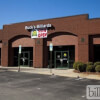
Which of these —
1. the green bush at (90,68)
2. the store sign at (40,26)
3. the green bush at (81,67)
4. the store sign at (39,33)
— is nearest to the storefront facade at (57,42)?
the store sign at (40,26)

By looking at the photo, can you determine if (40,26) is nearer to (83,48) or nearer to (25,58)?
(25,58)

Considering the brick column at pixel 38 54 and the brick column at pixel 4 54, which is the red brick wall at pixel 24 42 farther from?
the brick column at pixel 4 54

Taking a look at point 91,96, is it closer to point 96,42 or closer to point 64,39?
point 96,42

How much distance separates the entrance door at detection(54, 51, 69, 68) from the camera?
2788 cm

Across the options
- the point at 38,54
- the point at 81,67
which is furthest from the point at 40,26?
the point at 81,67

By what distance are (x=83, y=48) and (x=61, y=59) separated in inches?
159

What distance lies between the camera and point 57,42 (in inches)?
1102

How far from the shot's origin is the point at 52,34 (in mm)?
28422

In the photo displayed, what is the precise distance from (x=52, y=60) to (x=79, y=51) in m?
4.75

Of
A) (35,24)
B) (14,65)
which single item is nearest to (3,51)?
(14,65)

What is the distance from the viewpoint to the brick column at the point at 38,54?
28861 millimetres

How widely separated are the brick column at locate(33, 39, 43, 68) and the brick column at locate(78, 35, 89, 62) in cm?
577

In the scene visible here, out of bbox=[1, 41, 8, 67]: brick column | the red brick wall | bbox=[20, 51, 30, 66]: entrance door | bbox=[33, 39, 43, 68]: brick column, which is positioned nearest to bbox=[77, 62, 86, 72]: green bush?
bbox=[33, 39, 43, 68]: brick column

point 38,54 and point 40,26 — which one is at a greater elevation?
point 40,26
